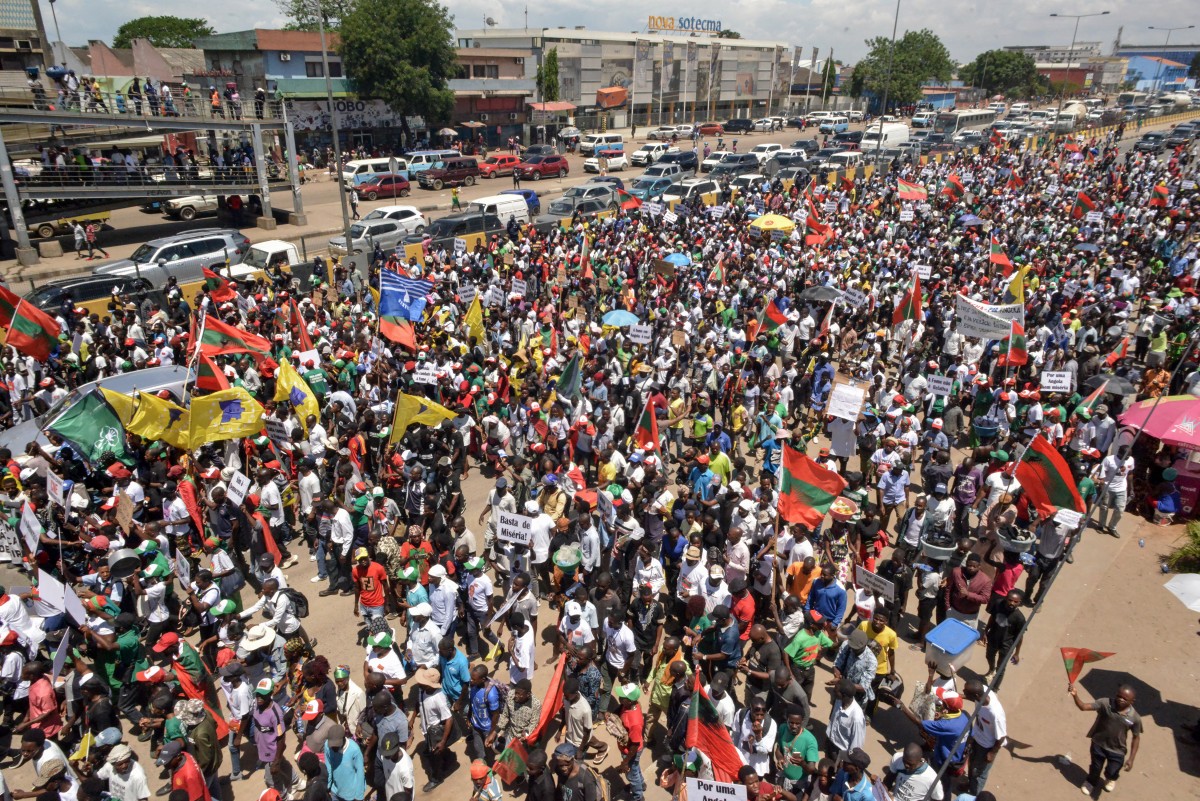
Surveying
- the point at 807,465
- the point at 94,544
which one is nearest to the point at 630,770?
the point at 807,465

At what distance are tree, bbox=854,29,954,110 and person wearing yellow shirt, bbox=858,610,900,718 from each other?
78216mm

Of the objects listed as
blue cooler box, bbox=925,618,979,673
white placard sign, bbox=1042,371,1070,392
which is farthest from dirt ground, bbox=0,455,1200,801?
white placard sign, bbox=1042,371,1070,392

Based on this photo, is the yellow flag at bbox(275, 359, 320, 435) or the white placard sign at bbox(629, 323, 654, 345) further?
the white placard sign at bbox(629, 323, 654, 345)

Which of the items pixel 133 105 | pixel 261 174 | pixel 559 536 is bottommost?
pixel 559 536

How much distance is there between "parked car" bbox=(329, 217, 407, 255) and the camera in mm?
23219

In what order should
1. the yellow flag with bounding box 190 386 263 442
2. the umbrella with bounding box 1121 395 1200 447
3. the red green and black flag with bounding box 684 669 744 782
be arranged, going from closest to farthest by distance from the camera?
the red green and black flag with bounding box 684 669 744 782
the yellow flag with bounding box 190 386 263 442
the umbrella with bounding box 1121 395 1200 447

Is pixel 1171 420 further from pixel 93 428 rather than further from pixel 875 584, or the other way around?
pixel 93 428

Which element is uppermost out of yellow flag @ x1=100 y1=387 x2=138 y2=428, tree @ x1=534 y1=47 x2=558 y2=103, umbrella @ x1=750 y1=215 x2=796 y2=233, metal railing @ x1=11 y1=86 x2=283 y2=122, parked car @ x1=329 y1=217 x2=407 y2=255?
tree @ x1=534 y1=47 x2=558 y2=103

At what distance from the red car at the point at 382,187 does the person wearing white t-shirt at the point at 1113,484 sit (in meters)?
33.5

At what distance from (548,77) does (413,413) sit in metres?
58.1

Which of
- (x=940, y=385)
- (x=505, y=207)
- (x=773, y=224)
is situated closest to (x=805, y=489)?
(x=940, y=385)

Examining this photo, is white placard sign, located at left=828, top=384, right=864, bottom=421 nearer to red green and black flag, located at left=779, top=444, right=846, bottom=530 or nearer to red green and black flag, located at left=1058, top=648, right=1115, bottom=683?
red green and black flag, located at left=779, top=444, right=846, bottom=530

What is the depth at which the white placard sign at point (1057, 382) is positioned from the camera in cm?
1227

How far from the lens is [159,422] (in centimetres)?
1000
